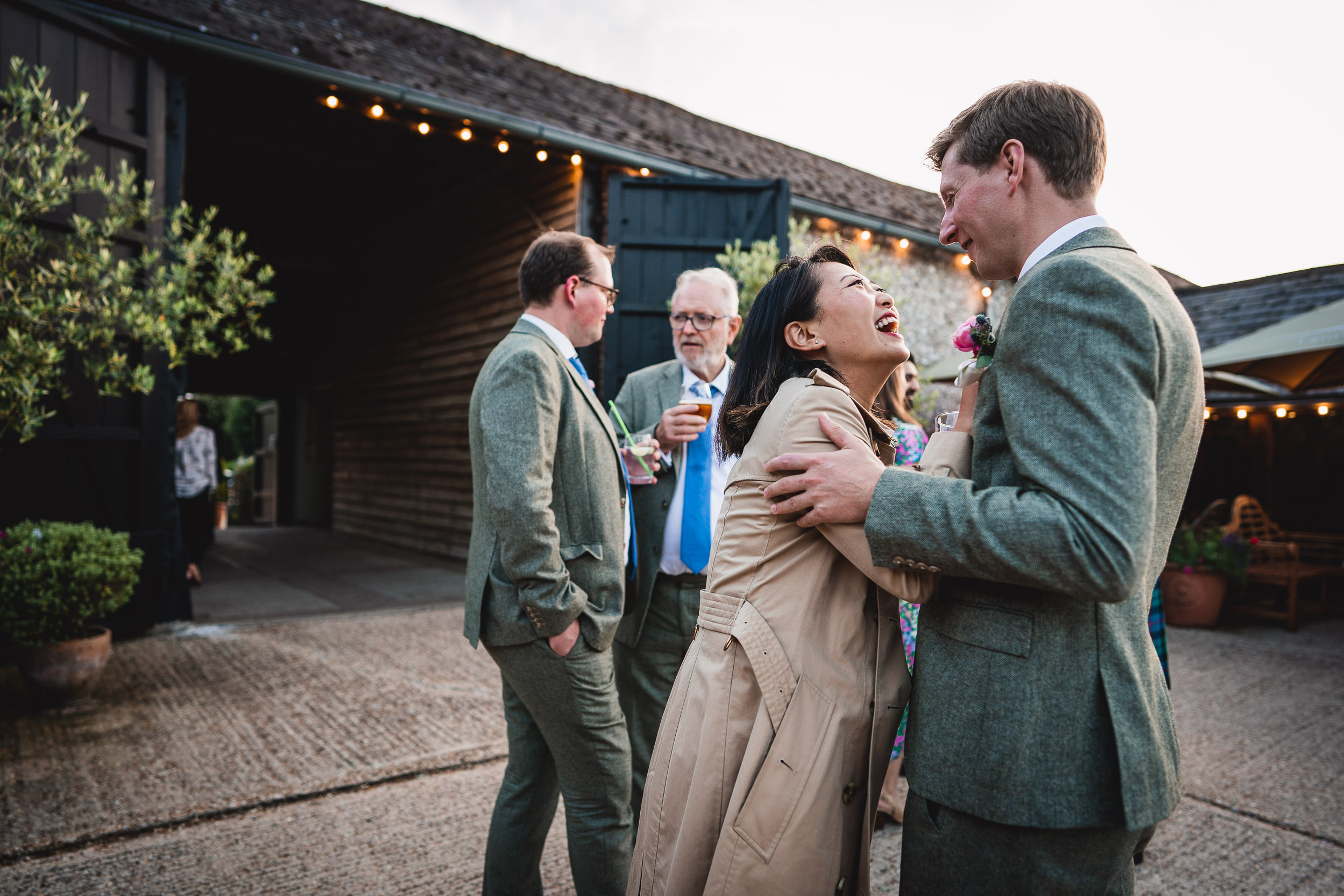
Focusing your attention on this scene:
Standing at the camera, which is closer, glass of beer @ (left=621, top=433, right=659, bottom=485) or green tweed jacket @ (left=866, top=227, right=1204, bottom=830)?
green tweed jacket @ (left=866, top=227, right=1204, bottom=830)

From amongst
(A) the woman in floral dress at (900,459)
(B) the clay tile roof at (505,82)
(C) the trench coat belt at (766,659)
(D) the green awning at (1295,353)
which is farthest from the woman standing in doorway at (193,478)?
(D) the green awning at (1295,353)

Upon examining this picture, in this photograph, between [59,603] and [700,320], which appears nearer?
[700,320]

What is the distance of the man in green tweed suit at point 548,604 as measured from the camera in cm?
191

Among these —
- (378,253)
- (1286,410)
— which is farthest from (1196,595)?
(378,253)

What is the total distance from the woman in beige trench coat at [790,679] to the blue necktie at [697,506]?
3.97 feet

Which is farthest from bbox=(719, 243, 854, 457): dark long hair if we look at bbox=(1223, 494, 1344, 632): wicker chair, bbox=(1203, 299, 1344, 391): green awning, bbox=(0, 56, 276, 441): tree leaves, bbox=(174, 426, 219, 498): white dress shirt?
bbox=(1223, 494, 1344, 632): wicker chair

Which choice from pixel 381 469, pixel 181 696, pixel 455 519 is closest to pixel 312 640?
pixel 181 696

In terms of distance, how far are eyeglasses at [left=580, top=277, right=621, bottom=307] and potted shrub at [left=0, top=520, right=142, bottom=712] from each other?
355 centimetres

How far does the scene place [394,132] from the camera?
855 centimetres

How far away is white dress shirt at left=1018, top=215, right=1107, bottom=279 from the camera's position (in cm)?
119

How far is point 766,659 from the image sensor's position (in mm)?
1264

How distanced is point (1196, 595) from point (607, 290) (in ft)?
23.2

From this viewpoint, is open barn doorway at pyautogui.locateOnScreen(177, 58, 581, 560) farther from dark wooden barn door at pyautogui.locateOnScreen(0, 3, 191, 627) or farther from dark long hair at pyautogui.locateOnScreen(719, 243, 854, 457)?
dark long hair at pyautogui.locateOnScreen(719, 243, 854, 457)

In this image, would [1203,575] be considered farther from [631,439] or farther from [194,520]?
[194,520]
